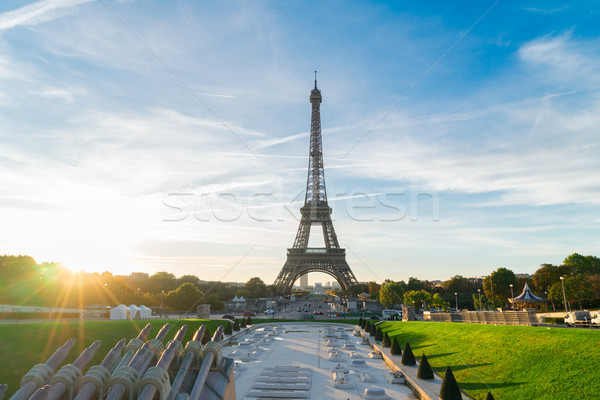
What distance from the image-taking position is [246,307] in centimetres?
9000

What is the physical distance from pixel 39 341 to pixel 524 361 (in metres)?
26.6

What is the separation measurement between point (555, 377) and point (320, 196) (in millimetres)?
77852

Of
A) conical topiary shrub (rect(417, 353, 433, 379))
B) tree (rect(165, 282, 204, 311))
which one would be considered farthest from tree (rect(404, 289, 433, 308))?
conical topiary shrub (rect(417, 353, 433, 379))

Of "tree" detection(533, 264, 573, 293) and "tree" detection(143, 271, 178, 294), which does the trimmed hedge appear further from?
"tree" detection(143, 271, 178, 294)

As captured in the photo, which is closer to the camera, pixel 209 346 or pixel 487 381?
pixel 209 346

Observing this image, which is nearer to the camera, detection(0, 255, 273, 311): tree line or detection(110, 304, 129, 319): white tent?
detection(110, 304, 129, 319): white tent

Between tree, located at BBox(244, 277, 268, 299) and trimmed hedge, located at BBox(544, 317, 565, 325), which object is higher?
tree, located at BBox(244, 277, 268, 299)

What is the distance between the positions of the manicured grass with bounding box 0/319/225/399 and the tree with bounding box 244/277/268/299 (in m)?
93.9

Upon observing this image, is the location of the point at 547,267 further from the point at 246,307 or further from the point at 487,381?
the point at 487,381

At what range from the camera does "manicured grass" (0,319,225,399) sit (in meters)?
18.7

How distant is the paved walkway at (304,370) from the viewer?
20922 mm

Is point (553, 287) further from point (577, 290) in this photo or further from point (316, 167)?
point (316, 167)

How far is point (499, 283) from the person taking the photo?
79188 millimetres

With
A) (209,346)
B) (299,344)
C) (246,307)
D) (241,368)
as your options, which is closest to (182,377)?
(209,346)
